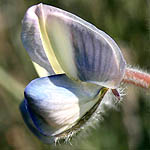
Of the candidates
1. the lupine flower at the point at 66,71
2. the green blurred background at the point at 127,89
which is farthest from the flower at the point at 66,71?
the green blurred background at the point at 127,89

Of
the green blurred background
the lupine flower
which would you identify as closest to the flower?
the lupine flower

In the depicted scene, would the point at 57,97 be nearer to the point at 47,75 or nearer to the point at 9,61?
the point at 47,75

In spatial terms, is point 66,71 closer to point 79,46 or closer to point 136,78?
point 79,46

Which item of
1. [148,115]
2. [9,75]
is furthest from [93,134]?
[9,75]

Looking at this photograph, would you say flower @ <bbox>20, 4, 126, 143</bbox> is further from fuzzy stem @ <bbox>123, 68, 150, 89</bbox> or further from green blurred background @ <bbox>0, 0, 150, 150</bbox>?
green blurred background @ <bbox>0, 0, 150, 150</bbox>

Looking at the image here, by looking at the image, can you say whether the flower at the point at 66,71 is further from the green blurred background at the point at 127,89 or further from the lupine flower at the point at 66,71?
the green blurred background at the point at 127,89

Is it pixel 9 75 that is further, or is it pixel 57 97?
pixel 9 75
